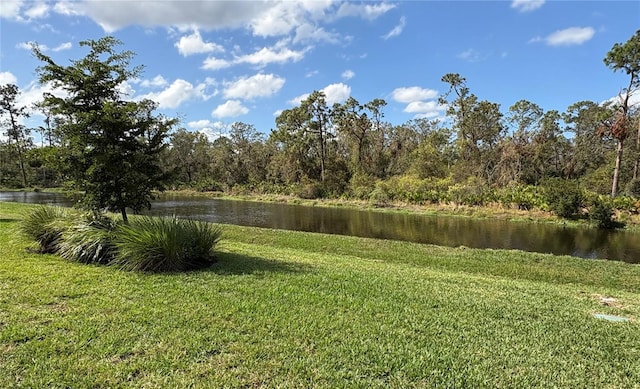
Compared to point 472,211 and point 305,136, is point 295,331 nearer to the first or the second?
point 472,211

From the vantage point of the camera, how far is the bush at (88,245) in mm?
6941

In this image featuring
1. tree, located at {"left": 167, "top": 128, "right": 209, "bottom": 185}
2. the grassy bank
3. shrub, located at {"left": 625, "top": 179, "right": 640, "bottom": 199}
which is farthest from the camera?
tree, located at {"left": 167, "top": 128, "right": 209, "bottom": 185}

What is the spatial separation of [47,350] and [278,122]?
49282 millimetres

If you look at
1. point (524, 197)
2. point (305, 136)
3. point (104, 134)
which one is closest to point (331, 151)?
point (305, 136)

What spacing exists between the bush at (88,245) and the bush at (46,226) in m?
0.43

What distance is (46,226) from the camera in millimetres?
8070

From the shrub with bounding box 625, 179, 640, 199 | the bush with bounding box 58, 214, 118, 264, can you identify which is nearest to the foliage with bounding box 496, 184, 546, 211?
the shrub with bounding box 625, 179, 640, 199

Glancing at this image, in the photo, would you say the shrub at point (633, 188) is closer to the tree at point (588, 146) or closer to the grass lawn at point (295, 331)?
the tree at point (588, 146)

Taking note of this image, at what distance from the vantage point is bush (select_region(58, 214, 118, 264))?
6941 millimetres

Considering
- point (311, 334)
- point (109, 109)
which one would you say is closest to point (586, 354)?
point (311, 334)

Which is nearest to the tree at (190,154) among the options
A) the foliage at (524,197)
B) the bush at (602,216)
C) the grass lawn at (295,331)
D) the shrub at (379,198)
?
the shrub at (379,198)

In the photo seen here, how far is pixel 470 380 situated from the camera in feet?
10.4

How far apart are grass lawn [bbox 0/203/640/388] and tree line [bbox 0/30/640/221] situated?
2.58 meters

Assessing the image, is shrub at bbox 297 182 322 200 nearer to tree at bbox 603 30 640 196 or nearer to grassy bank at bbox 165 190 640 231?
grassy bank at bbox 165 190 640 231
